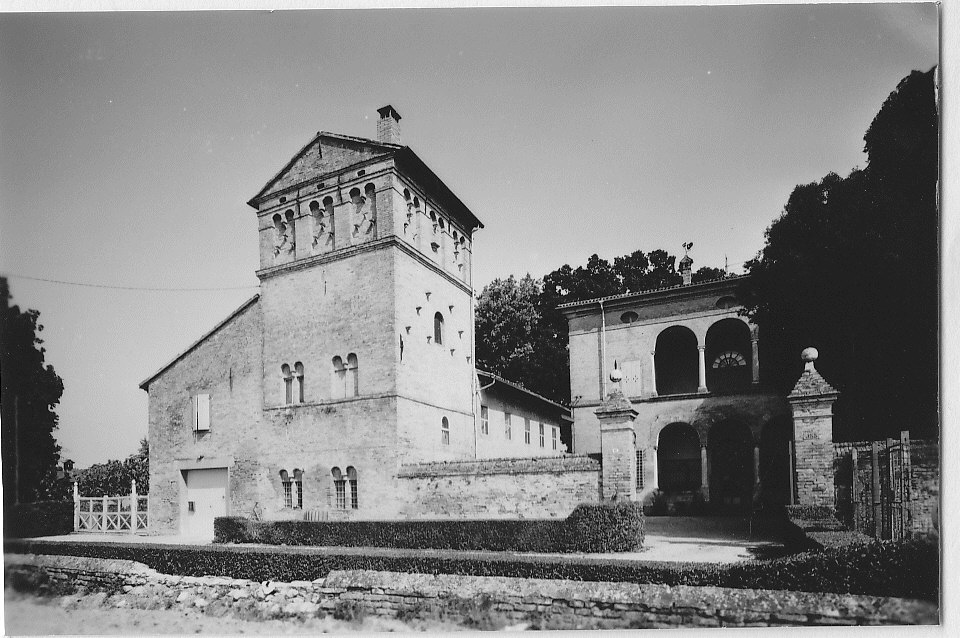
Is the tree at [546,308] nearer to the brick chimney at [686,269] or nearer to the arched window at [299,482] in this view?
the brick chimney at [686,269]

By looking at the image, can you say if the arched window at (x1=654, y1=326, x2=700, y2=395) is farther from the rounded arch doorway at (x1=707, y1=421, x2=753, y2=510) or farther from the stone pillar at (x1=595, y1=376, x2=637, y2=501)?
the stone pillar at (x1=595, y1=376, x2=637, y2=501)

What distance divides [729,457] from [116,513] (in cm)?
1425

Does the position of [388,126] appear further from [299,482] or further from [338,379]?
[299,482]

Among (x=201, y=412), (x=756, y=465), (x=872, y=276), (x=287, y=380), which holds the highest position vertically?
(x=872, y=276)

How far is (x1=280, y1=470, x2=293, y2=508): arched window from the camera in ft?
42.1

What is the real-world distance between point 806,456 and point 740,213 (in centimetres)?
321

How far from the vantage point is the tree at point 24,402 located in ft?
24.7

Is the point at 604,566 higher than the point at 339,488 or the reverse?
higher

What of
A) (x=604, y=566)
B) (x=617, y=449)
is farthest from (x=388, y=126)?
(x=604, y=566)

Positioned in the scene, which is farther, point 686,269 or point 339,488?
point 339,488

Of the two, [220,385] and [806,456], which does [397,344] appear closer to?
[220,385]

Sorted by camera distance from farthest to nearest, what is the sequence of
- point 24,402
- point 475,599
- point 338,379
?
1. point 338,379
2. point 24,402
3. point 475,599

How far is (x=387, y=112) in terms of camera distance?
27.8ft

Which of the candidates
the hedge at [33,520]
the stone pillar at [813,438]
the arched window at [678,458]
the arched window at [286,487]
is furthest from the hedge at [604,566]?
the arched window at [678,458]
